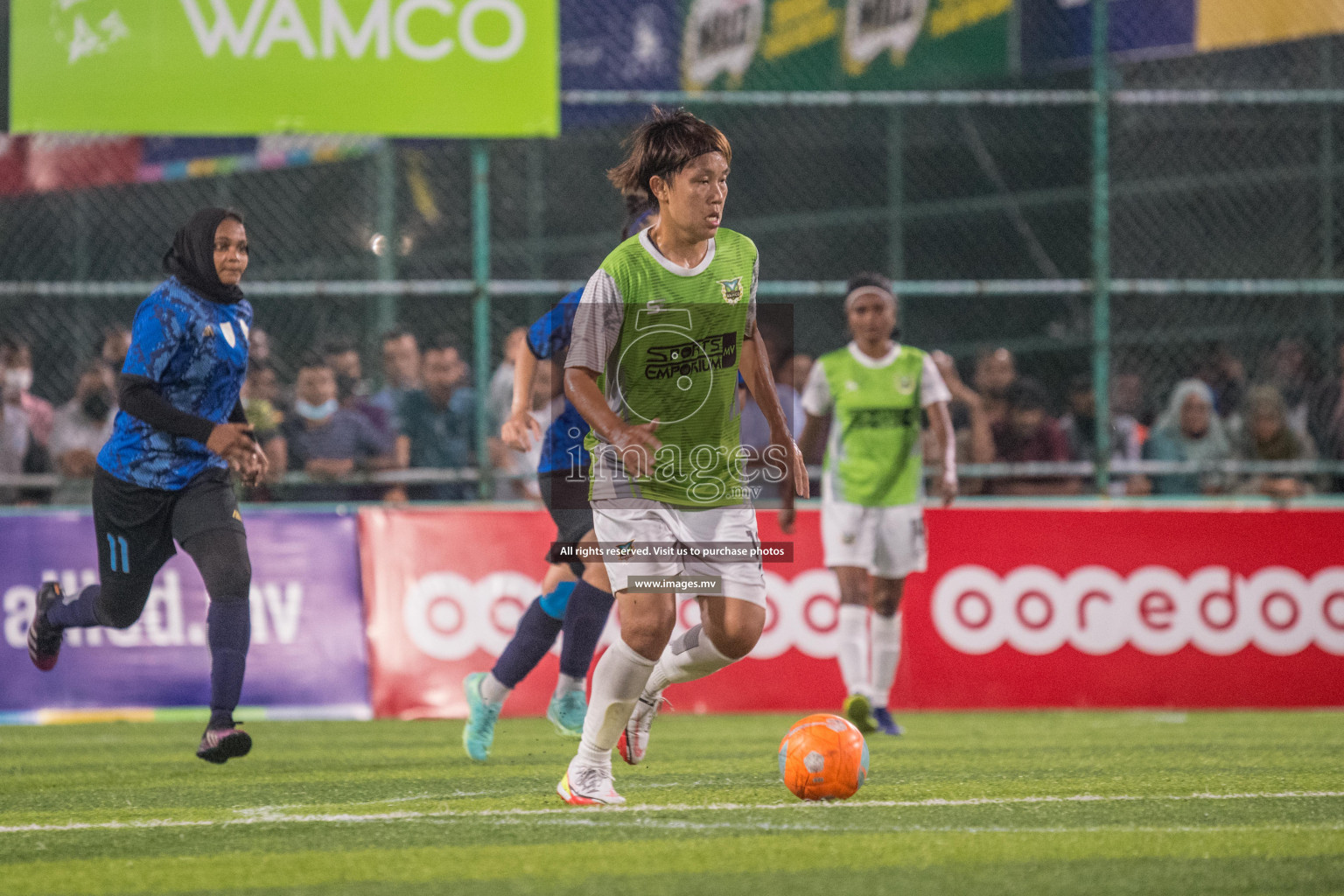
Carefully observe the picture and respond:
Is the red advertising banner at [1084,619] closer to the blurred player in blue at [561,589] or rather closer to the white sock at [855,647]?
the white sock at [855,647]

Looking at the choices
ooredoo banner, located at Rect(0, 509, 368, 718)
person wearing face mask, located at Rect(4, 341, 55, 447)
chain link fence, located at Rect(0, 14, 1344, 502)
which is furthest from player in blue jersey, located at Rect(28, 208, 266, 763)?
chain link fence, located at Rect(0, 14, 1344, 502)

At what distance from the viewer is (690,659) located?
562 cm

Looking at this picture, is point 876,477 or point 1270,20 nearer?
point 876,477

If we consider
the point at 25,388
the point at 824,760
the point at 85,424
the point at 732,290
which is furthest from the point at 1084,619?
the point at 25,388

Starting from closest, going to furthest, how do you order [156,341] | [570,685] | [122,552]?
[156,341], [122,552], [570,685]

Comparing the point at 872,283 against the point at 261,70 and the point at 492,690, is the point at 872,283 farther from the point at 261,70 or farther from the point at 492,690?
the point at 261,70

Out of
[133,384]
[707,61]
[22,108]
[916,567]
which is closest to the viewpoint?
[133,384]

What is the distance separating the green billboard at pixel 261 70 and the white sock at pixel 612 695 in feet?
17.4

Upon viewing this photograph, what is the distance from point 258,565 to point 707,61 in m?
11.6

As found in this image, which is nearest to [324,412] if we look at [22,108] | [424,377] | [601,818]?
[424,377]

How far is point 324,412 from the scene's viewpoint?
10.3 meters

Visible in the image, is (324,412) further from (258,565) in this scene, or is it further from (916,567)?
(916,567)

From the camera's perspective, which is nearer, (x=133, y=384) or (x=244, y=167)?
(x=133, y=384)

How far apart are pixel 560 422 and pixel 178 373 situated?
1.49 metres
